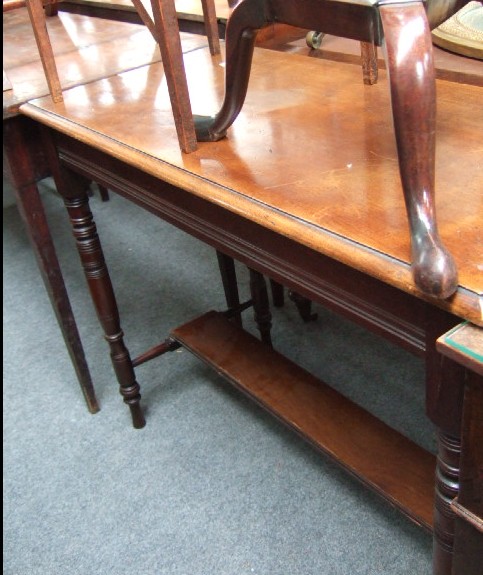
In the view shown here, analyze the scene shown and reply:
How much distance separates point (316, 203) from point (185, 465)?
41.0 inches

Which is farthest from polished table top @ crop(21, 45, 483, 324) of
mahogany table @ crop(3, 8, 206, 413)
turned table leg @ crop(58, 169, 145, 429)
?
turned table leg @ crop(58, 169, 145, 429)

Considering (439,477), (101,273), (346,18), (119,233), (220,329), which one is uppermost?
(346,18)

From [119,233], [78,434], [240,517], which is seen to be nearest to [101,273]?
[78,434]

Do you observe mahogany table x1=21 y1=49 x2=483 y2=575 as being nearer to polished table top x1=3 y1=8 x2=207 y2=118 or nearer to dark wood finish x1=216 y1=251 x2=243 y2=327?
polished table top x1=3 y1=8 x2=207 y2=118

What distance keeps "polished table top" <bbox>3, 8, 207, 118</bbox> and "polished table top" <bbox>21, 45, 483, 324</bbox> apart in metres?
Answer: 0.09

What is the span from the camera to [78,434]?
5.94 feet

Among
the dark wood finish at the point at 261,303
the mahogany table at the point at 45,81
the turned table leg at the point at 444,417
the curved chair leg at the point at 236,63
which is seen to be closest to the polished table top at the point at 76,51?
the mahogany table at the point at 45,81

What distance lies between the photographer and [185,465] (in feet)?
5.44

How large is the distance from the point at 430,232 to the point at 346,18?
25cm

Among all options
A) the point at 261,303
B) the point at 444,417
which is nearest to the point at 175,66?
the point at 444,417

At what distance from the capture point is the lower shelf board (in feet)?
3.97

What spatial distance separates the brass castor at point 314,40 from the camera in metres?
1.36

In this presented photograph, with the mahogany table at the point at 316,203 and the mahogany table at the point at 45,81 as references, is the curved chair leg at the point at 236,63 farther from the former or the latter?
the mahogany table at the point at 45,81

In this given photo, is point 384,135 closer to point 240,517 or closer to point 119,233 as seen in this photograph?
point 240,517
